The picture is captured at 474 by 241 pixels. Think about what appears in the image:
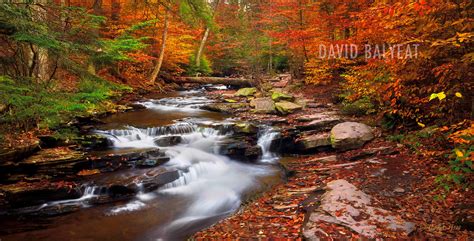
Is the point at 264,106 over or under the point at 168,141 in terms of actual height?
over

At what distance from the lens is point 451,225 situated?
4.43 m

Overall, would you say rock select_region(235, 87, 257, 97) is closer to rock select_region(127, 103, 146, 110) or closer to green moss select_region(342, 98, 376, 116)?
rock select_region(127, 103, 146, 110)

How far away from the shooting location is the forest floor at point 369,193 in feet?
14.8

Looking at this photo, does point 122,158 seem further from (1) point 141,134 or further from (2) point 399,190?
(2) point 399,190

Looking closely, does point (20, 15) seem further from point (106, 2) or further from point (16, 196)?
point (106, 2)

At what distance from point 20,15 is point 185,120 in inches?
315

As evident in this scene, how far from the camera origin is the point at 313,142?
9500 mm

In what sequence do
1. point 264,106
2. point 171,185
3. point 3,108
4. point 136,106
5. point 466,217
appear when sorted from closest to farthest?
point 466,217, point 3,108, point 171,185, point 264,106, point 136,106

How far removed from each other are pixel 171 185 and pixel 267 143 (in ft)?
11.9

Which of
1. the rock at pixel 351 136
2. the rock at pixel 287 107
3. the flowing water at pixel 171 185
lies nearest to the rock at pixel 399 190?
the rock at pixel 351 136

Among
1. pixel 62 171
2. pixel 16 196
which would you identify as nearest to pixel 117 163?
pixel 62 171

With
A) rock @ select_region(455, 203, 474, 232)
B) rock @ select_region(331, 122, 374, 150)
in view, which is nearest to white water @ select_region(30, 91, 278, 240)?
rock @ select_region(331, 122, 374, 150)

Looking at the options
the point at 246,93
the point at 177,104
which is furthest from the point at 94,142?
the point at 246,93

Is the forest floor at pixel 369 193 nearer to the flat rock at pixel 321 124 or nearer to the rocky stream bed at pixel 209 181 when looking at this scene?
the rocky stream bed at pixel 209 181
